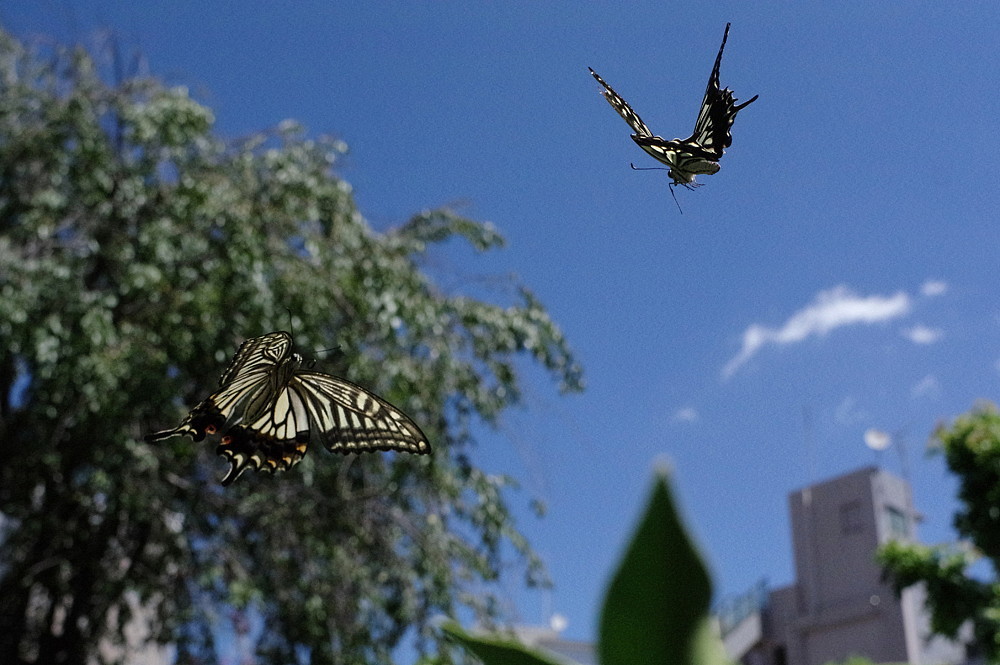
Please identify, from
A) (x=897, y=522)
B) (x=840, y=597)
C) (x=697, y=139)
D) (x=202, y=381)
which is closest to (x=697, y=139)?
(x=697, y=139)

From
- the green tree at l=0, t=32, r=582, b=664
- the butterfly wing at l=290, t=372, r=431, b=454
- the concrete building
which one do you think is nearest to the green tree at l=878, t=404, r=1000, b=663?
the green tree at l=0, t=32, r=582, b=664

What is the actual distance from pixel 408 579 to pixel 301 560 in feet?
1.90

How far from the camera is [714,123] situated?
26.1 inches

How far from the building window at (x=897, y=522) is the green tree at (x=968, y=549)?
1071 cm

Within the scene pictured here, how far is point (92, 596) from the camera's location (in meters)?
5.54

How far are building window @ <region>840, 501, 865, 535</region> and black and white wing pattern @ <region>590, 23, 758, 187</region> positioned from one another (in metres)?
18.7

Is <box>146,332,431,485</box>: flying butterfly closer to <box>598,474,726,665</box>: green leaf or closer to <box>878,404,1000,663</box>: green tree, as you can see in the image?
<box>598,474,726,665</box>: green leaf

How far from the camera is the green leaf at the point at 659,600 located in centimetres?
23

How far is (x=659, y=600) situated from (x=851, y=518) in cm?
1932

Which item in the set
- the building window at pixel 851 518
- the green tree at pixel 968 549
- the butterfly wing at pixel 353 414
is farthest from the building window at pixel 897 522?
the butterfly wing at pixel 353 414

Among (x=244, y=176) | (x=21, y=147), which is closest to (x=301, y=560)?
(x=244, y=176)

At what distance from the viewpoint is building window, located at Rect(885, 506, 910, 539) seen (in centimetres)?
1812

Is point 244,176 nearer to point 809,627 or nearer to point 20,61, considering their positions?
point 20,61

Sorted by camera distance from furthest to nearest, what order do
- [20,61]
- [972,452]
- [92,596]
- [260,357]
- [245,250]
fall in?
1. [972,452]
2. [20,61]
3. [92,596]
4. [245,250]
5. [260,357]
